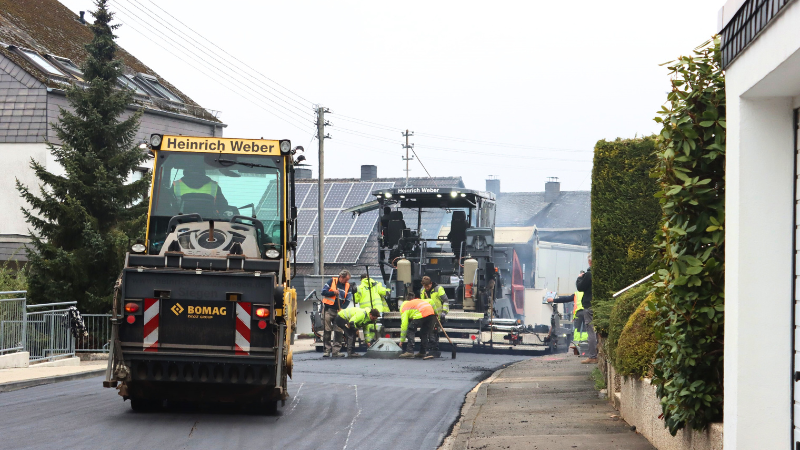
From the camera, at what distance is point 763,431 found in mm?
5086

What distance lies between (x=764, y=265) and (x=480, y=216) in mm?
15718

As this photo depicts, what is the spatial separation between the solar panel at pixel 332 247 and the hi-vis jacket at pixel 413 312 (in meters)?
16.3

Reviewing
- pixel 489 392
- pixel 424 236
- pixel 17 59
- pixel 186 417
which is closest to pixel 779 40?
pixel 186 417

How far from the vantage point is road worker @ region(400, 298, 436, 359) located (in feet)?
58.7

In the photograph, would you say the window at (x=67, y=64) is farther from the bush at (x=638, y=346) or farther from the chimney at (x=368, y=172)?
the chimney at (x=368, y=172)

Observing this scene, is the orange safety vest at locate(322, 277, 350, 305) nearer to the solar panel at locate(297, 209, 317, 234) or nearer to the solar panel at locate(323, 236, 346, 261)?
the solar panel at locate(323, 236, 346, 261)

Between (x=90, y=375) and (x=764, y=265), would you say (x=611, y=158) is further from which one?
(x=90, y=375)

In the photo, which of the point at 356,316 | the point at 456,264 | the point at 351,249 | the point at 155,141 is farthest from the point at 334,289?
the point at 351,249

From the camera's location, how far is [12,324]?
16.0 metres

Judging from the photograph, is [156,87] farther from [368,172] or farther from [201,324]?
[368,172]

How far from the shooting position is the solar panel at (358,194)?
3650 cm

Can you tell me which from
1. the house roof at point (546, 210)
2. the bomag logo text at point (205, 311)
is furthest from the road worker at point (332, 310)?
the house roof at point (546, 210)

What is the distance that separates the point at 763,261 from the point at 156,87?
31055mm

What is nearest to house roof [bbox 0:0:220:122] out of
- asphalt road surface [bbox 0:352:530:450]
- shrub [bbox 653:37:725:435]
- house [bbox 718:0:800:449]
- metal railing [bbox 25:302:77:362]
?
metal railing [bbox 25:302:77:362]
